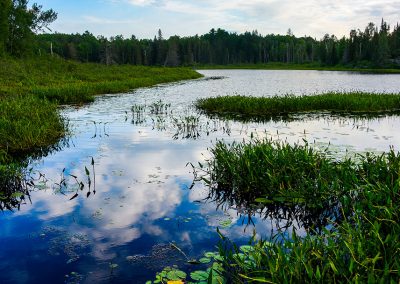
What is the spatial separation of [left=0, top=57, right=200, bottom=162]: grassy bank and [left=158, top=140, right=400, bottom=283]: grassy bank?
7.05 metres

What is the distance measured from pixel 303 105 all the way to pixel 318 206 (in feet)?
64.0

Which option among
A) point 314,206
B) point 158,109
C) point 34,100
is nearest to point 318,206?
point 314,206

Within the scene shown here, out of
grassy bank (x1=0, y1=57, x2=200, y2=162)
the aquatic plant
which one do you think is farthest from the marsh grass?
the aquatic plant

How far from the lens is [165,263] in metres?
6.41

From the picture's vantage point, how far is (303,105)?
88.1 feet

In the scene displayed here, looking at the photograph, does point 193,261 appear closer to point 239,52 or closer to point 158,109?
point 158,109

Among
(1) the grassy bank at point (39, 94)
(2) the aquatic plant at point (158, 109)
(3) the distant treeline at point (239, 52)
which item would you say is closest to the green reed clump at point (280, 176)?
(1) the grassy bank at point (39, 94)

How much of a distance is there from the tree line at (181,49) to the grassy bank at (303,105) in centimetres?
3450

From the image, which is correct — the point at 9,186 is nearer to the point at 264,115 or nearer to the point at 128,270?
the point at 128,270

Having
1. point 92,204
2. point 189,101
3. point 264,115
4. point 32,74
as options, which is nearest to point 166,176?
point 92,204

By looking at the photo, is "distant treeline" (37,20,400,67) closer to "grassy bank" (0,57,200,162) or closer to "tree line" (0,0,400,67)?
"tree line" (0,0,400,67)

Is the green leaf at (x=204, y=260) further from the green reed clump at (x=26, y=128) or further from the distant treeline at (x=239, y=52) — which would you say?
the distant treeline at (x=239, y=52)

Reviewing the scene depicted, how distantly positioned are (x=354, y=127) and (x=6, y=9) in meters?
45.9

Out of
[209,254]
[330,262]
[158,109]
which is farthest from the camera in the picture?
[158,109]
